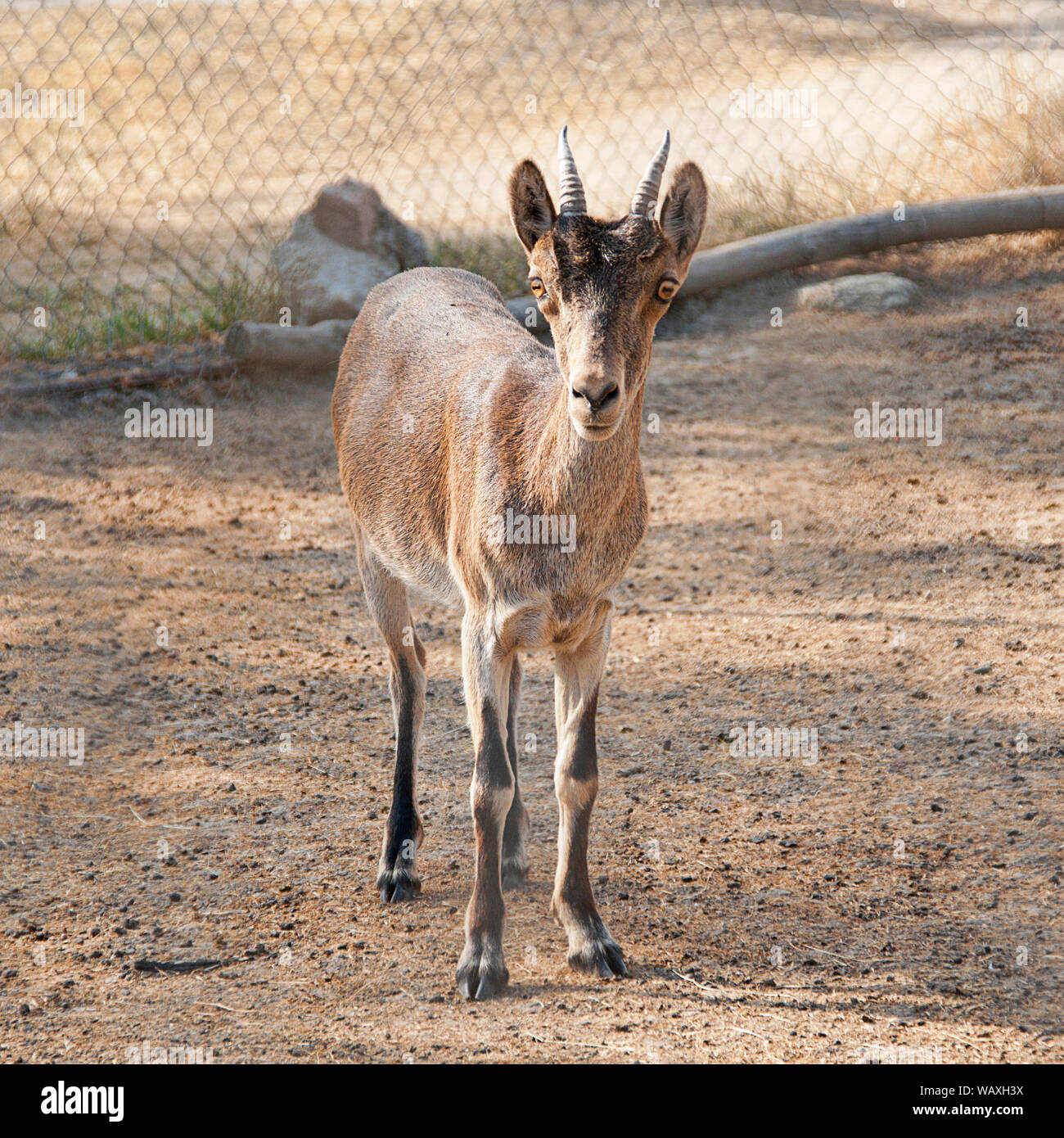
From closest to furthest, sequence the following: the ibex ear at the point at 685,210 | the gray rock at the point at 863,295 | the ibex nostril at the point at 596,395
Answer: the ibex nostril at the point at 596,395 → the ibex ear at the point at 685,210 → the gray rock at the point at 863,295

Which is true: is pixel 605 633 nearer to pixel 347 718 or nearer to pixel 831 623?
pixel 347 718

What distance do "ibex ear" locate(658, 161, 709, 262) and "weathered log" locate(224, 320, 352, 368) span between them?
5.67 m

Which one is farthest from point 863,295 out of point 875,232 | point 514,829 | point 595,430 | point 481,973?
point 481,973

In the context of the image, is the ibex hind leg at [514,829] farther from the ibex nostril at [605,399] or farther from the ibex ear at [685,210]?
the ibex ear at [685,210]

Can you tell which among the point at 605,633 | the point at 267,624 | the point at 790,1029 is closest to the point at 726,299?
the point at 267,624

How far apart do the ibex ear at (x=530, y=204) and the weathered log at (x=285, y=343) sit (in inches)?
216

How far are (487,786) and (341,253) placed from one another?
6.55m

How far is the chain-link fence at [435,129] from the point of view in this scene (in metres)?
9.86

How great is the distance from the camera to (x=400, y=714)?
15.4 ft

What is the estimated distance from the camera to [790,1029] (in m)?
3.50

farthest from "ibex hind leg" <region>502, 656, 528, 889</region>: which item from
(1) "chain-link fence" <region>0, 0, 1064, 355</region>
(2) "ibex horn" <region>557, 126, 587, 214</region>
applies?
(1) "chain-link fence" <region>0, 0, 1064, 355</region>

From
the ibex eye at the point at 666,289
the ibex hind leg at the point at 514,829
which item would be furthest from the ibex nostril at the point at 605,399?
the ibex hind leg at the point at 514,829

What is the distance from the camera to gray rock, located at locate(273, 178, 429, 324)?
9336 millimetres

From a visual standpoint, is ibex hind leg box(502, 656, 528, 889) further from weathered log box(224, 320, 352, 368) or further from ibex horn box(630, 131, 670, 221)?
weathered log box(224, 320, 352, 368)
